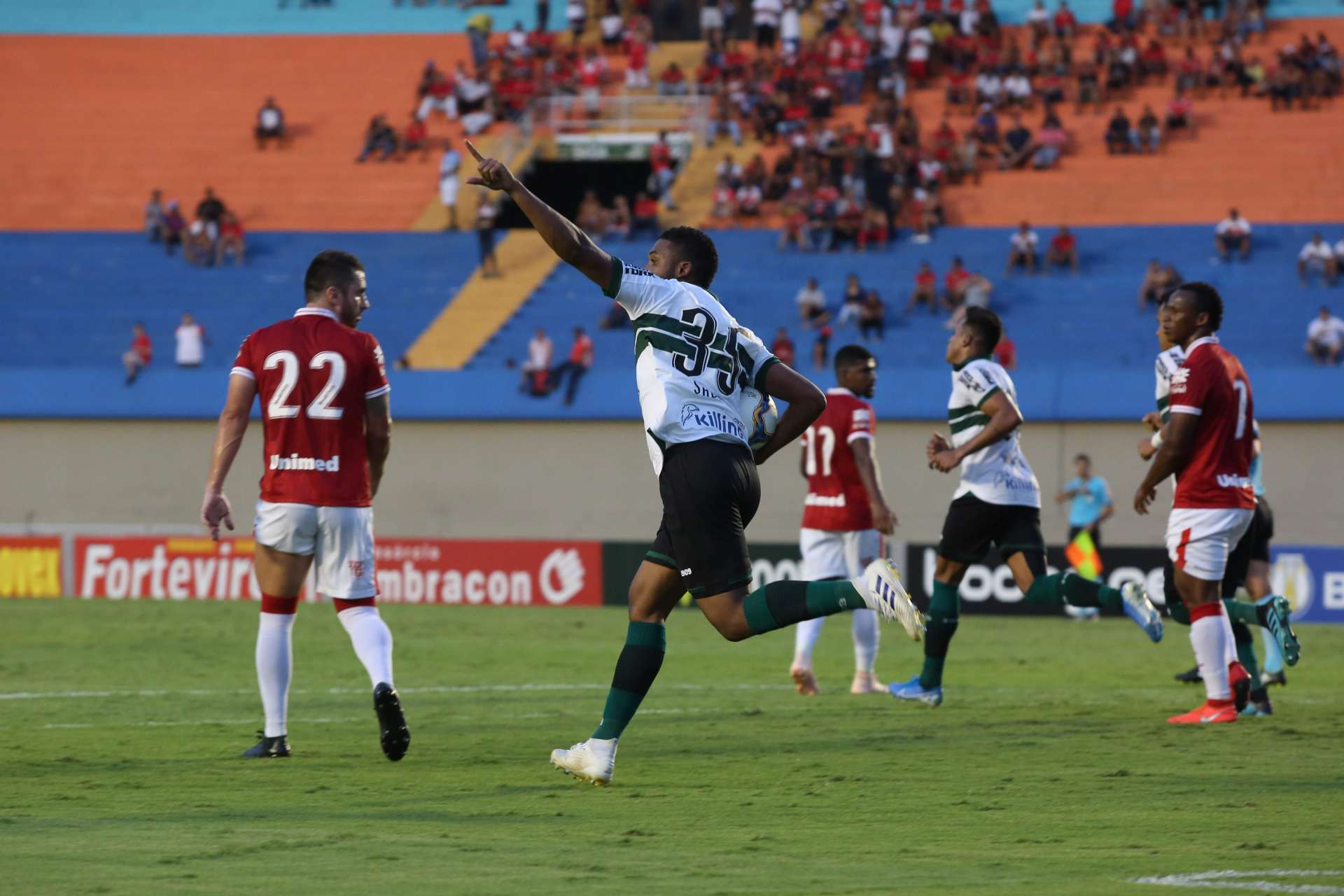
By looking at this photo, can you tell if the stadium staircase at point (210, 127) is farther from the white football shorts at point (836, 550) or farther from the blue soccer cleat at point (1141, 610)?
the blue soccer cleat at point (1141, 610)

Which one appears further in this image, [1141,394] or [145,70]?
[145,70]

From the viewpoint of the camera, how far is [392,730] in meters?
8.52

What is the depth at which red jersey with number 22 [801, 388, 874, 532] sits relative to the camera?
13.1m

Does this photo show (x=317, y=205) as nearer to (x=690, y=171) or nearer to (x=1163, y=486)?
(x=690, y=171)

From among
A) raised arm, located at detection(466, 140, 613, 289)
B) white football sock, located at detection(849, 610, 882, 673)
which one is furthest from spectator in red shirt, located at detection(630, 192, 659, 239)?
raised arm, located at detection(466, 140, 613, 289)

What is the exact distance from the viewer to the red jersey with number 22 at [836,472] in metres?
13.1

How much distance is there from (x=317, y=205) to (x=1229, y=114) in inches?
780

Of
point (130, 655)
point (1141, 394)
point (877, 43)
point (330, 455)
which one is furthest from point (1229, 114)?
point (330, 455)

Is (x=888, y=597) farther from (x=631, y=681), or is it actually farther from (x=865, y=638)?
(x=865, y=638)

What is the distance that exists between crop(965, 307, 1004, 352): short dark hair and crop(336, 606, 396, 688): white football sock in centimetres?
455

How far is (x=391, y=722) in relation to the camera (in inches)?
336

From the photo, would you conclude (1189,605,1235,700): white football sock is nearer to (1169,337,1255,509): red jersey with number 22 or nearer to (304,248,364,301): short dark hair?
(1169,337,1255,509): red jersey with number 22

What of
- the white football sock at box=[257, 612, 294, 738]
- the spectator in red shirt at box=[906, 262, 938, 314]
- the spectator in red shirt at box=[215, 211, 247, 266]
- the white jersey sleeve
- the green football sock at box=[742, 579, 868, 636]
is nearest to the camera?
the green football sock at box=[742, 579, 868, 636]

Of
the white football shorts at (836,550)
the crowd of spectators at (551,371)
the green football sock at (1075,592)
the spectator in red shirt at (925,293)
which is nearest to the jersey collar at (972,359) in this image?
the green football sock at (1075,592)
